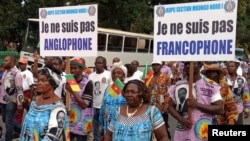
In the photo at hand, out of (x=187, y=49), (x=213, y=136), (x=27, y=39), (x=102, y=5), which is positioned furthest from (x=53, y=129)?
(x=102, y=5)

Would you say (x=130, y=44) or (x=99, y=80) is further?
(x=130, y=44)

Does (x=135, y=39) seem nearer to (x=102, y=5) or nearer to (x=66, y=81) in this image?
(x=102, y=5)

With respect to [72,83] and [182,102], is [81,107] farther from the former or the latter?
[182,102]

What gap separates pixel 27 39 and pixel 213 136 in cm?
1569

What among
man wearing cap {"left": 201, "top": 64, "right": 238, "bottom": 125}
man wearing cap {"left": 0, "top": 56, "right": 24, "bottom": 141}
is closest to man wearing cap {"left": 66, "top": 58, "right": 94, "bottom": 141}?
man wearing cap {"left": 201, "top": 64, "right": 238, "bottom": 125}

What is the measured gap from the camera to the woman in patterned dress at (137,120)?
3424 millimetres

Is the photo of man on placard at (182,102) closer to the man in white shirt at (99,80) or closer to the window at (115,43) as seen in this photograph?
the man in white shirt at (99,80)

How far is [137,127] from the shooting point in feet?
11.2

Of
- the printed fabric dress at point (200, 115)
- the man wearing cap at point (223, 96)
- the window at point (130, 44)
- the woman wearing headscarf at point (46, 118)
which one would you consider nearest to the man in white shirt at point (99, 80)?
the man wearing cap at point (223, 96)

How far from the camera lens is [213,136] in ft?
13.5

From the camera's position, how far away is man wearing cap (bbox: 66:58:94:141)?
5363mm

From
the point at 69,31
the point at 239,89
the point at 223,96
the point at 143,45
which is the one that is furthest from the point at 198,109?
the point at 143,45

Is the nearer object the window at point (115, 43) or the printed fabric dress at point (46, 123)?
the printed fabric dress at point (46, 123)

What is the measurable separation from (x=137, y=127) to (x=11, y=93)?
4267 millimetres
